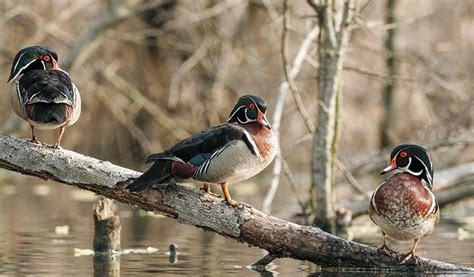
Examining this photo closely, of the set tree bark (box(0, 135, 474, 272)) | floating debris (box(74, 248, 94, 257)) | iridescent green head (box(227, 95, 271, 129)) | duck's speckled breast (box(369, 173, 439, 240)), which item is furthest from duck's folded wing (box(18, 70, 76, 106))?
duck's speckled breast (box(369, 173, 439, 240))

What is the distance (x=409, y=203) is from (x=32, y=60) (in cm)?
258

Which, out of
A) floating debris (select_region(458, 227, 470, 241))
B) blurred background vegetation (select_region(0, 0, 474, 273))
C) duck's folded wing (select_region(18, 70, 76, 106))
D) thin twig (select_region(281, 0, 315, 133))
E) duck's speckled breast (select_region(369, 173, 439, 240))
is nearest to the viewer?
duck's folded wing (select_region(18, 70, 76, 106))

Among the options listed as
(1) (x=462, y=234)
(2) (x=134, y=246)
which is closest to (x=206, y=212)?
(2) (x=134, y=246)

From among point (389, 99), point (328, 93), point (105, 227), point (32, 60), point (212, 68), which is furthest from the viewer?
point (389, 99)

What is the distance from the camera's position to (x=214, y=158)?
231 inches

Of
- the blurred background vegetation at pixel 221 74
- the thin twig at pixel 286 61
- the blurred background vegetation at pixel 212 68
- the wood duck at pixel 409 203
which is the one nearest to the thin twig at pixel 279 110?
the thin twig at pixel 286 61

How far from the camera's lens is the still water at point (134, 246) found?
6441mm

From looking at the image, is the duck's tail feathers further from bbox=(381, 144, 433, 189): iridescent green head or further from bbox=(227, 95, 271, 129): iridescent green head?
bbox=(381, 144, 433, 189): iridescent green head

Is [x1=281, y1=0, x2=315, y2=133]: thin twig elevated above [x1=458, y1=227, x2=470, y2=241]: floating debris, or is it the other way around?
[x1=281, y1=0, x2=315, y2=133]: thin twig

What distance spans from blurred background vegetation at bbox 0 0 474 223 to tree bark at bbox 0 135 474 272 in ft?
19.7

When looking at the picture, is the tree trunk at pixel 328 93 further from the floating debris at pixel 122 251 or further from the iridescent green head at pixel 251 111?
the iridescent green head at pixel 251 111

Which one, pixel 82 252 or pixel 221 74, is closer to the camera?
pixel 82 252

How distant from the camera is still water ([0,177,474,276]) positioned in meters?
6.44

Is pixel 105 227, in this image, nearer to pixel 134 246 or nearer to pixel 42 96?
pixel 134 246
